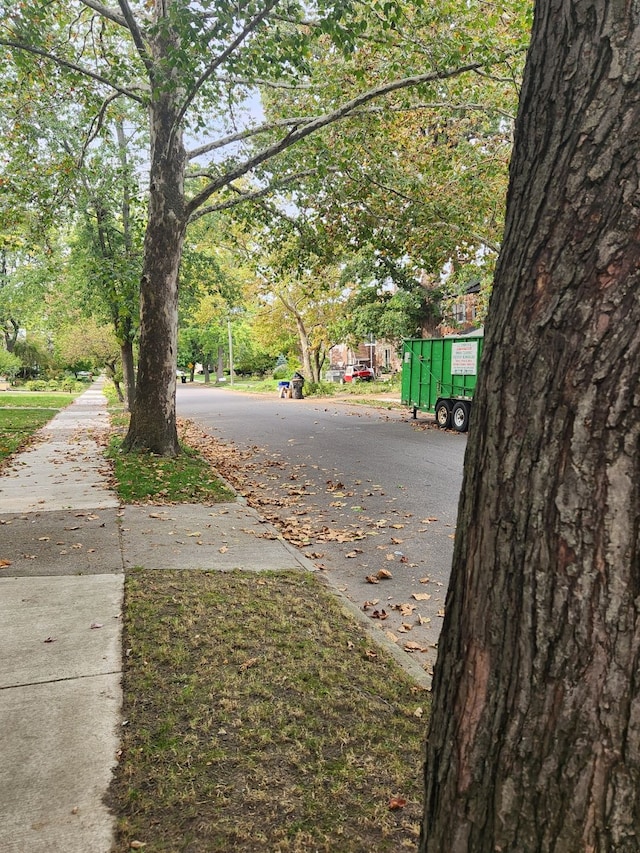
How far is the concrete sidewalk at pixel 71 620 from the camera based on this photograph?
98.7 inches

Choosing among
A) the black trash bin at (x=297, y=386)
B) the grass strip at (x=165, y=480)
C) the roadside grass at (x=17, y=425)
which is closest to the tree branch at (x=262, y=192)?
the grass strip at (x=165, y=480)

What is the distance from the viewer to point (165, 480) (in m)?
9.29

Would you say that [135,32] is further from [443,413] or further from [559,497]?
[443,413]

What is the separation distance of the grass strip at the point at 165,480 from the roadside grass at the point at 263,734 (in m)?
3.97

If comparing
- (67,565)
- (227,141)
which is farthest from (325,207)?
(67,565)

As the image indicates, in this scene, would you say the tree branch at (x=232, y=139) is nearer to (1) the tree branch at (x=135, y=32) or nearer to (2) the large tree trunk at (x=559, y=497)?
(1) the tree branch at (x=135, y=32)

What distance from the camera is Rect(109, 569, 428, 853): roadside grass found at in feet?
7.82

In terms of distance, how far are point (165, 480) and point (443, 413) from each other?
10.6 metres

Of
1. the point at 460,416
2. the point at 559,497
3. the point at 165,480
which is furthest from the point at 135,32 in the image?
the point at 460,416

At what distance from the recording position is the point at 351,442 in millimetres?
14891

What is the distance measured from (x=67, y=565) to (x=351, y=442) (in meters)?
9.83

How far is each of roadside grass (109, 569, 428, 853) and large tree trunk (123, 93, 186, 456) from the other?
6841mm

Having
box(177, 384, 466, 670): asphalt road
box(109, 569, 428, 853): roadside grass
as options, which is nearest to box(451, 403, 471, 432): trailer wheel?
box(177, 384, 466, 670): asphalt road

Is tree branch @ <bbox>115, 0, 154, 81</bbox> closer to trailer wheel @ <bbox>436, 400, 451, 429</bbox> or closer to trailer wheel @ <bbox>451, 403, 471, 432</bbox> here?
trailer wheel @ <bbox>451, 403, 471, 432</bbox>
